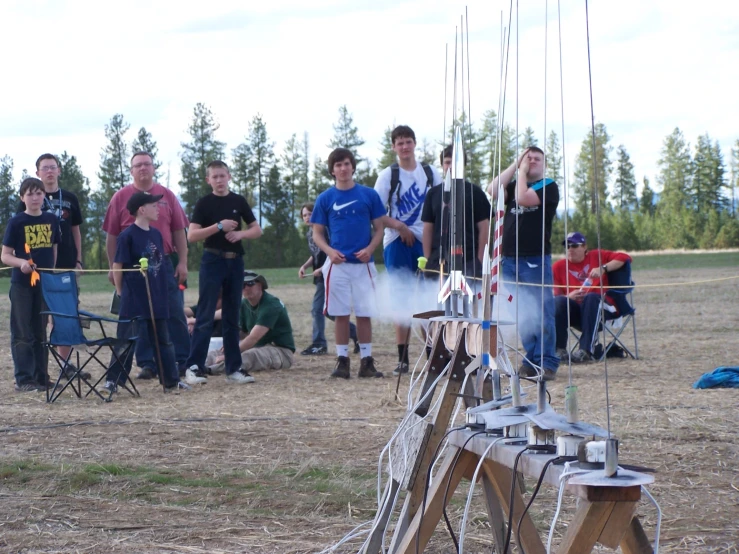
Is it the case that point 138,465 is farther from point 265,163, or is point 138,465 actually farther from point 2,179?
point 265,163

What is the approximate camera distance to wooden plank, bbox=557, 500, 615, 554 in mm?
2229

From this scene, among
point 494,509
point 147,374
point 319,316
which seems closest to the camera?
point 494,509

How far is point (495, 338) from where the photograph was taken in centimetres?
332

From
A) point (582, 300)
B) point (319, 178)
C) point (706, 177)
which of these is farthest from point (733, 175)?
point (582, 300)

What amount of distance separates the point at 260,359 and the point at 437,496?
24.3 feet

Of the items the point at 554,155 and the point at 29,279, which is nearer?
the point at 554,155

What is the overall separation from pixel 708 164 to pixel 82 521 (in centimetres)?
8732

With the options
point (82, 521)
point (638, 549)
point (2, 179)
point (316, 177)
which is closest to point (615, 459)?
point (638, 549)

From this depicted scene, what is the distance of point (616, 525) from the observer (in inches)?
88.5

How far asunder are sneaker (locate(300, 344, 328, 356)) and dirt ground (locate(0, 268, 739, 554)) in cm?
249

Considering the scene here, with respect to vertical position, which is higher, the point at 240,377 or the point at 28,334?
the point at 28,334

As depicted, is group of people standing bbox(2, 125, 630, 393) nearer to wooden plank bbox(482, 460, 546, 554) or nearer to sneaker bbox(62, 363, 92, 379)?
sneaker bbox(62, 363, 92, 379)

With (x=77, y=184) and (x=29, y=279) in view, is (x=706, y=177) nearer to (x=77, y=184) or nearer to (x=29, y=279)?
(x=77, y=184)

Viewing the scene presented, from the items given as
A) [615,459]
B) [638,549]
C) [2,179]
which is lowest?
[638,549]
